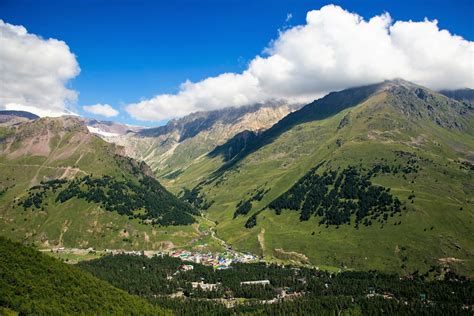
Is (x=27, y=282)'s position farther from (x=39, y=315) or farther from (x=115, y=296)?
(x=115, y=296)

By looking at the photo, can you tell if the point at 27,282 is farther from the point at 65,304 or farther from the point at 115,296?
the point at 115,296

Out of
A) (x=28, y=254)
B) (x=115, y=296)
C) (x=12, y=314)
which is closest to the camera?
(x=12, y=314)

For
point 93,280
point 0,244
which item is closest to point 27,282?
point 0,244

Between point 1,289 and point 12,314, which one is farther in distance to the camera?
point 1,289

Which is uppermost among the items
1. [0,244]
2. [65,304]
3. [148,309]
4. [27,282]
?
[0,244]

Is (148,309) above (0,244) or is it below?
below

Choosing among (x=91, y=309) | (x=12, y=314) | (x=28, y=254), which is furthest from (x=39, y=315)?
(x=28, y=254)

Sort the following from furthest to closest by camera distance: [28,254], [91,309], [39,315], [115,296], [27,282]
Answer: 1. [115,296]
2. [28,254]
3. [91,309]
4. [27,282]
5. [39,315]
